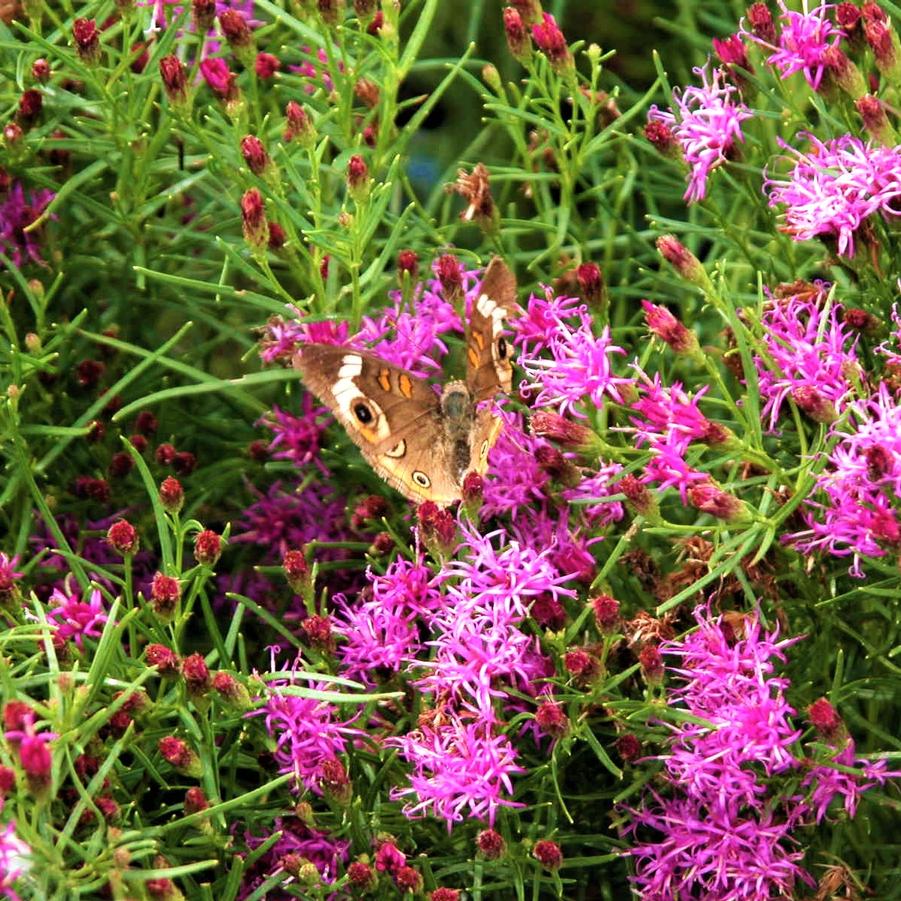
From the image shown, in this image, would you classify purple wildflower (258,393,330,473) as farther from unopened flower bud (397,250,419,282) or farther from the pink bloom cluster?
the pink bloom cluster

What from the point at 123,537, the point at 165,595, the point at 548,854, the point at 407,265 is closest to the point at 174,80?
the point at 407,265

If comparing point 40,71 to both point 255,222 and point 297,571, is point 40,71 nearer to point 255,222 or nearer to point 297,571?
point 255,222

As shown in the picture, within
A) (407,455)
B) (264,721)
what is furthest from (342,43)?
(264,721)

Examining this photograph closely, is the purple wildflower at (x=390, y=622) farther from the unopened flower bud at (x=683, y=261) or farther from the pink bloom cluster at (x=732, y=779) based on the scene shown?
the unopened flower bud at (x=683, y=261)

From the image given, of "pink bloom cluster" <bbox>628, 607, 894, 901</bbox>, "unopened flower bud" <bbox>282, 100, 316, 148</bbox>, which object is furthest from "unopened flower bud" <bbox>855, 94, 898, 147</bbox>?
"unopened flower bud" <bbox>282, 100, 316, 148</bbox>

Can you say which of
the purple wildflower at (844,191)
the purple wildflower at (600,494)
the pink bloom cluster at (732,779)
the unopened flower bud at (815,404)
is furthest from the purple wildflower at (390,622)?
the purple wildflower at (844,191)
